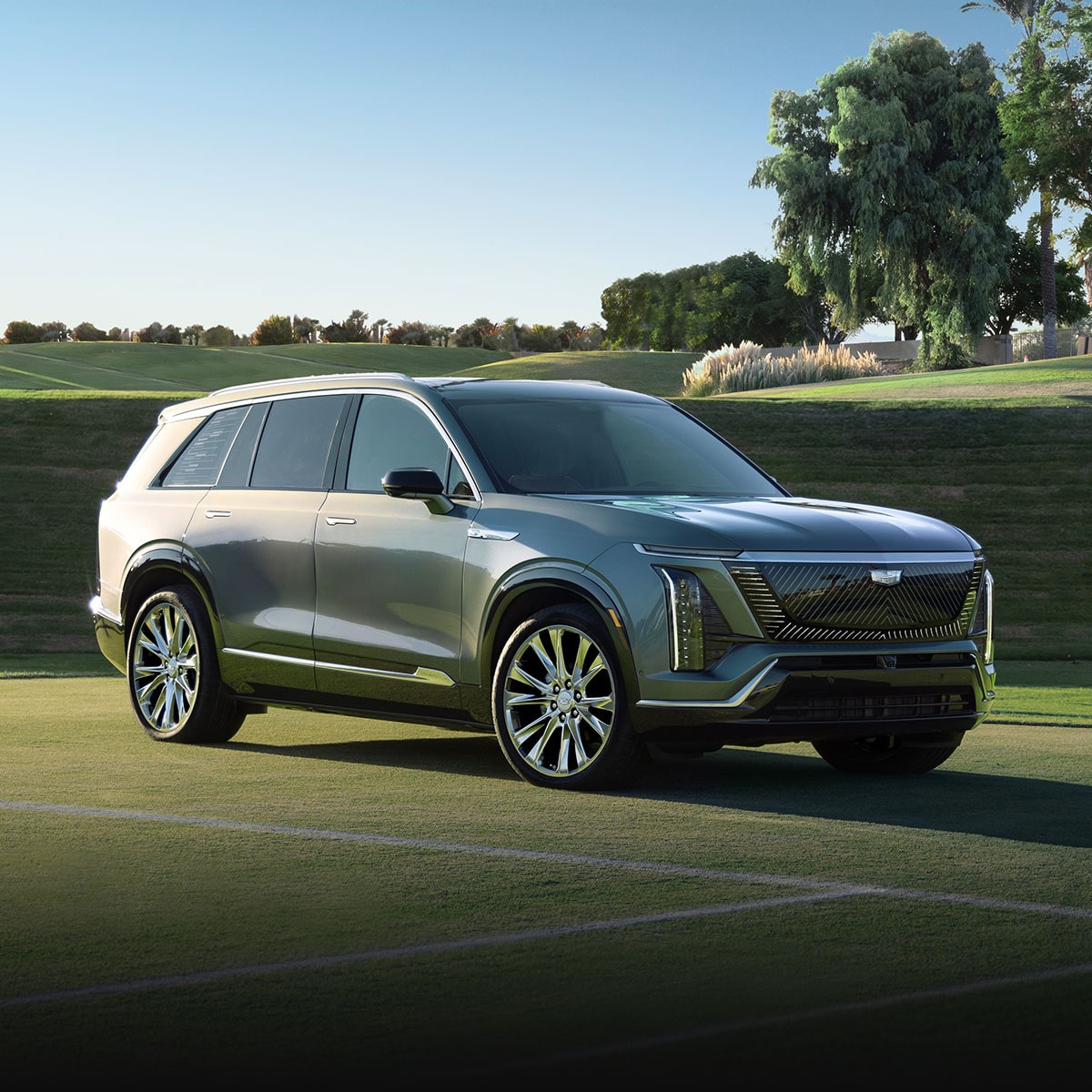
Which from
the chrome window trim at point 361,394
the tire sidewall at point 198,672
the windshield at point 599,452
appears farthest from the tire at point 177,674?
the windshield at point 599,452

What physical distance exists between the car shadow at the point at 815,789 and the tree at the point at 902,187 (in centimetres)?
6385

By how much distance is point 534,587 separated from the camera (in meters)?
8.61

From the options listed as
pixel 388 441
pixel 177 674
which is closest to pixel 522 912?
pixel 388 441

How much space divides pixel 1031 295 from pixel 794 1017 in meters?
96.8

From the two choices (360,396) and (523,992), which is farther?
(360,396)

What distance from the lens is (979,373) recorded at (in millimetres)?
47531

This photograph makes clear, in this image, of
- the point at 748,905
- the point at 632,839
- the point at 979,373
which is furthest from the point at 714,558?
the point at 979,373

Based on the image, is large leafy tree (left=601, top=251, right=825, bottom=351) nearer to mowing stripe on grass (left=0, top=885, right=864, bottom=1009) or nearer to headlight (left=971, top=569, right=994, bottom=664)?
headlight (left=971, top=569, right=994, bottom=664)

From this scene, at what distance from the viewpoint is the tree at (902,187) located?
72125 millimetres

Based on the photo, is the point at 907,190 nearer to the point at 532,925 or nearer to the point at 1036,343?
the point at 1036,343

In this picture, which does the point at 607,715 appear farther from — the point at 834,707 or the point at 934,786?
the point at 934,786

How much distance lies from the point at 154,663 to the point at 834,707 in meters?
4.54

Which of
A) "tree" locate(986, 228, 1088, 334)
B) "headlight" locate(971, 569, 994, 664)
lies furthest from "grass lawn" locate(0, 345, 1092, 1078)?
"tree" locate(986, 228, 1088, 334)

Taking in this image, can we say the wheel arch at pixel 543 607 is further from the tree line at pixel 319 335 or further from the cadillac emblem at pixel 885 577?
the tree line at pixel 319 335
